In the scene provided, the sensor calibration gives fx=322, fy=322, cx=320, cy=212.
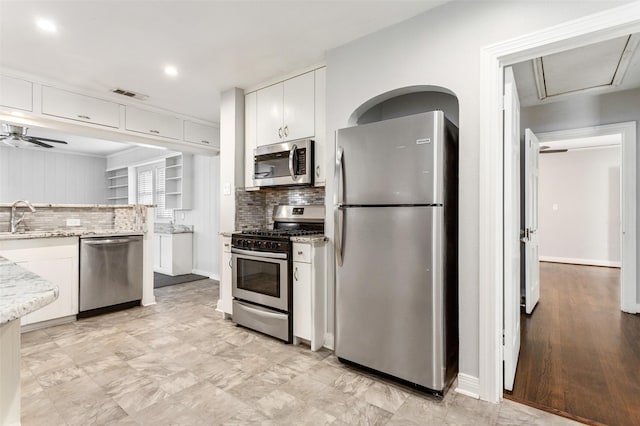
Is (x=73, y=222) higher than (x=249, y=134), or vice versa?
(x=249, y=134)

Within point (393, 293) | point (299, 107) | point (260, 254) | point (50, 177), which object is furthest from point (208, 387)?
point (50, 177)

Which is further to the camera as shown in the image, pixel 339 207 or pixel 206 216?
pixel 206 216

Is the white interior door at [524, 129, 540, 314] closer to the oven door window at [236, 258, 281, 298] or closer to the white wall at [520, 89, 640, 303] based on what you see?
the white wall at [520, 89, 640, 303]

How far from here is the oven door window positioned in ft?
9.57

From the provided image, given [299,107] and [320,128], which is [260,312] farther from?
[299,107]

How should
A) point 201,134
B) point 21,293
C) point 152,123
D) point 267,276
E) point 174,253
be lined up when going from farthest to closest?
1. point 174,253
2. point 201,134
3. point 152,123
4. point 267,276
5. point 21,293

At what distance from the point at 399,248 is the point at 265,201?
2.24 m

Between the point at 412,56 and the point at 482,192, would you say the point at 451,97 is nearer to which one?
the point at 412,56

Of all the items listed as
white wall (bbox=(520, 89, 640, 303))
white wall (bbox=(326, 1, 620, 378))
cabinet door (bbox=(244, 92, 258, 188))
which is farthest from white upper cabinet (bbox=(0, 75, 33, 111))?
white wall (bbox=(520, 89, 640, 303))

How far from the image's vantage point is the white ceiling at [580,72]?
269cm

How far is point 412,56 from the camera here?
7.68 feet

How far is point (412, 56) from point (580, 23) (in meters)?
0.96

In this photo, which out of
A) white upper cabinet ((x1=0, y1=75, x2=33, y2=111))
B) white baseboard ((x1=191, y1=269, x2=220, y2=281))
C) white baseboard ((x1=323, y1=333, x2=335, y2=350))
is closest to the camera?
white baseboard ((x1=323, y1=333, x2=335, y2=350))

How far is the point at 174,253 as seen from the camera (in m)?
5.82
